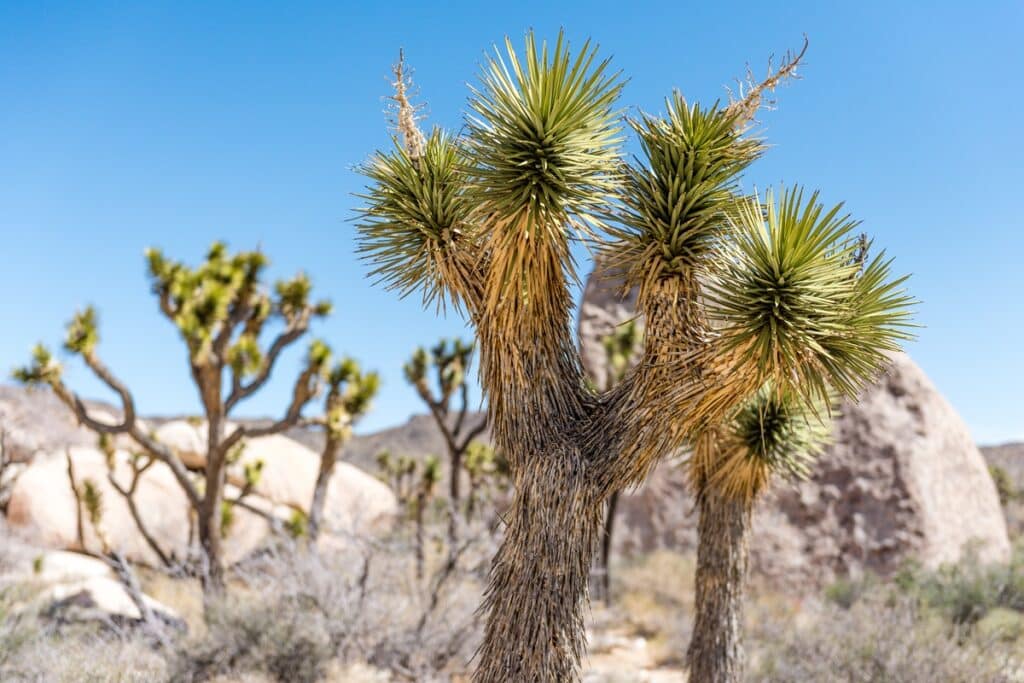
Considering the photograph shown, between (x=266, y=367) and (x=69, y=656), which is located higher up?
(x=266, y=367)

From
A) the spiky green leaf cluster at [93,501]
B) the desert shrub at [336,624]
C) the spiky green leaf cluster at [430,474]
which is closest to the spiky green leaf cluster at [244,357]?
the desert shrub at [336,624]

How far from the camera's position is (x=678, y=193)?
5062 millimetres

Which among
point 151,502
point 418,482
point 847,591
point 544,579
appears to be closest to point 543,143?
point 544,579

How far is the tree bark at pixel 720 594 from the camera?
662cm

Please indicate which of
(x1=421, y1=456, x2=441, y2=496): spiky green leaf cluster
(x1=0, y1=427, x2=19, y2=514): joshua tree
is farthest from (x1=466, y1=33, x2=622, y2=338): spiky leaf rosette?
(x1=0, y1=427, x2=19, y2=514): joshua tree

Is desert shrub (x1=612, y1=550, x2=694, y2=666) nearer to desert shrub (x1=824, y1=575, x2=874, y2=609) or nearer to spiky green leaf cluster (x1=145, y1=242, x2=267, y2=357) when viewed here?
desert shrub (x1=824, y1=575, x2=874, y2=609)

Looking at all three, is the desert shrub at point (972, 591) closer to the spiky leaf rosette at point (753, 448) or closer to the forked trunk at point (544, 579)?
the spiky leaf rosette at point (753, 448)

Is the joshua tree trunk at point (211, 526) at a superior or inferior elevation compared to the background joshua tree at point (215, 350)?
inferior

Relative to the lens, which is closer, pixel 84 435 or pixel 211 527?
pixel 211 527

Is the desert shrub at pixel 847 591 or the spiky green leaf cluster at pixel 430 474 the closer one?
the desert shrub at pixel 847 591

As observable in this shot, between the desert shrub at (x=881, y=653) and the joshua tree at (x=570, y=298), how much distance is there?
14.5 feet

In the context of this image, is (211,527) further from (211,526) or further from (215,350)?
(215,350)

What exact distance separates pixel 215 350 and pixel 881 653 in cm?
961

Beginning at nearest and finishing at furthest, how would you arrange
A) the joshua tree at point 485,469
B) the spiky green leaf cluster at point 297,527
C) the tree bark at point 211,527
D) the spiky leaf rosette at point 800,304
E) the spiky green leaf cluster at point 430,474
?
the spiky leaf rosette at point 800,304
the tree bark at point 211,527
the spiky green leaf cluster at point 297,527
the spiky green leaf cluster at point 430,474
the joshua tree at point 485,469
